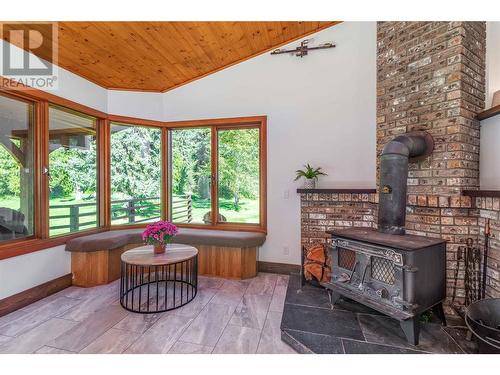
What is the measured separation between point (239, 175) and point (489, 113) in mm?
2700

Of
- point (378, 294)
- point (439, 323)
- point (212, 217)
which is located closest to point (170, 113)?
point (212, 217)

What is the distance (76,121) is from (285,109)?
2785mm

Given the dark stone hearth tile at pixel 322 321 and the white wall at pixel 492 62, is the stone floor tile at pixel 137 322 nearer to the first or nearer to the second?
the dark stone hearth tile at pixel 322 321

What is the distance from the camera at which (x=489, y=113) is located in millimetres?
1997

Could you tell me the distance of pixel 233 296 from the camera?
2.69 metres

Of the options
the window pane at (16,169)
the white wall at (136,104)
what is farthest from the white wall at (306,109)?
the window pane at (16,169)

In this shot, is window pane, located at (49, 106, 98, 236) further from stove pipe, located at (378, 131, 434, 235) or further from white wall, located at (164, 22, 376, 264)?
stove pipe, located at (378, 131, 434, 235)

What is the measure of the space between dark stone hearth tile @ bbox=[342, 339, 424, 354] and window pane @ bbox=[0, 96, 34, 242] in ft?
10.9

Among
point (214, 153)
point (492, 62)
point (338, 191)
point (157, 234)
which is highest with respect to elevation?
point (492, 62)

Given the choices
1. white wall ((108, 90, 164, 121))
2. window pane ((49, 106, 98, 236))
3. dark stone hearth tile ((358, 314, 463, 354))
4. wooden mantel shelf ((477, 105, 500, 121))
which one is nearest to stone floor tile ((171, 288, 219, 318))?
dark stone hearth tile ((358, 314, 463, 354))

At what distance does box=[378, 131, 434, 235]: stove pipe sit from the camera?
2.09 metres

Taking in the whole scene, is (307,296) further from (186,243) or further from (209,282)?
(186,243)

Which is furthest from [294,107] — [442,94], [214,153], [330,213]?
[442,94]
